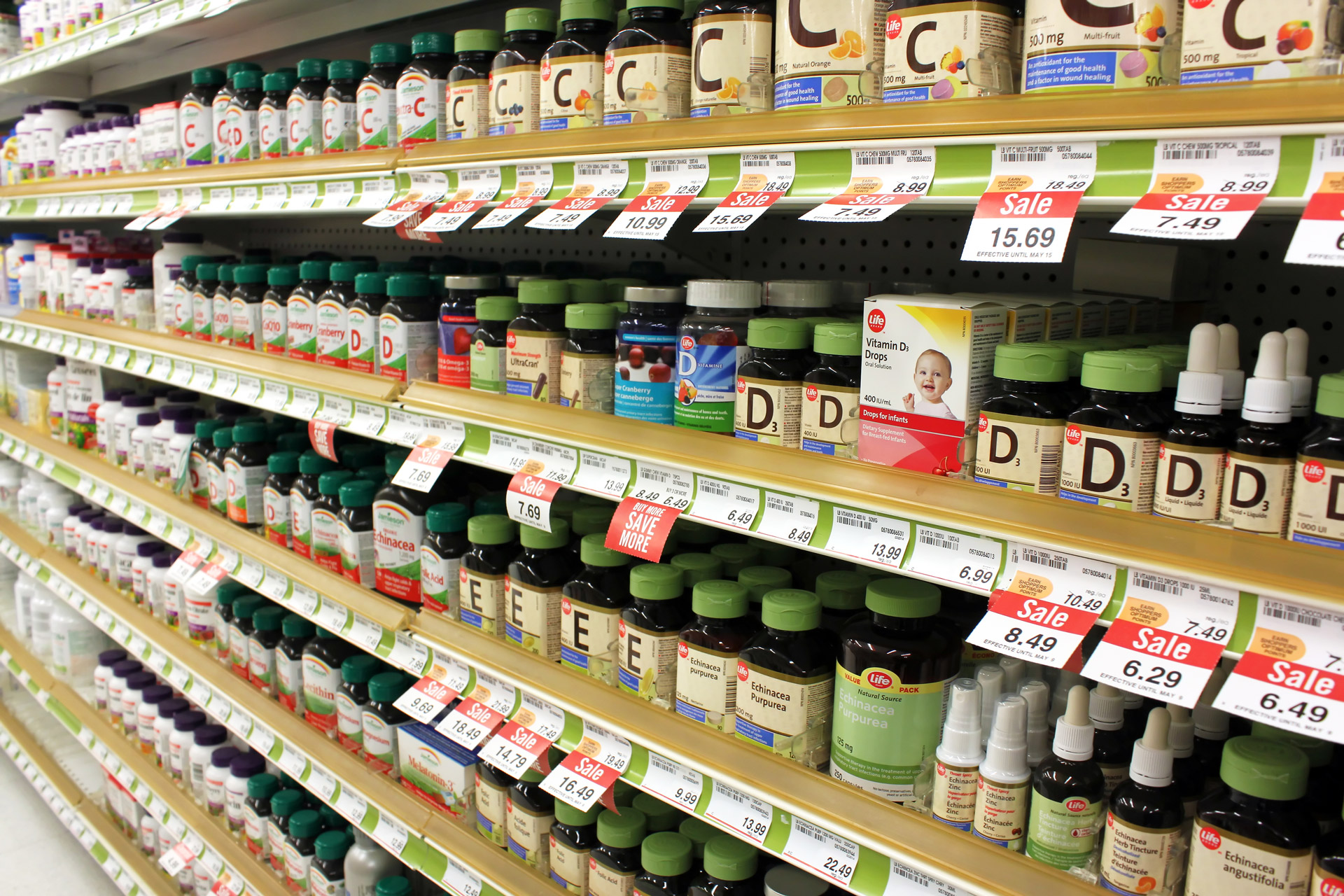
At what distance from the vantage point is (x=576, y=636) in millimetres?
1425

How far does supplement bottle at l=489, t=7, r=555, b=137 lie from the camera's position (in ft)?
4.51

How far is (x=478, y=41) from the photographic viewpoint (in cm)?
150

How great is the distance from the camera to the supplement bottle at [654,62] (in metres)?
1.16

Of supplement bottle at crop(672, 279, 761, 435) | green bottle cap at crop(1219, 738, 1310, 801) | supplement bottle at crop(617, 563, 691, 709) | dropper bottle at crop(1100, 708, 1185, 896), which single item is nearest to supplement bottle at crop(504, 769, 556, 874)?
supplement bottle at crop(617, 563, 691, 709)

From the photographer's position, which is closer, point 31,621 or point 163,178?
point 163,178

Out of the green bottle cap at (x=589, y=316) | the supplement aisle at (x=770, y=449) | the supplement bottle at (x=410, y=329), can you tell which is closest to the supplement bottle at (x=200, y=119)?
the supplement aisle at (x=770, y=449)

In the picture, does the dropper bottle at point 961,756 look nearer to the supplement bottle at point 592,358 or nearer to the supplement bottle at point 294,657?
the supplement bottle at point 592,358

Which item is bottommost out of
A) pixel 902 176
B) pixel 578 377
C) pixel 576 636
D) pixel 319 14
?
pixel 576 636

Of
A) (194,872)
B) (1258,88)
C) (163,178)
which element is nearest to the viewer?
(1258,88)

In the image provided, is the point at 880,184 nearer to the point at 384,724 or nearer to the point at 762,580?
the point at 762,580

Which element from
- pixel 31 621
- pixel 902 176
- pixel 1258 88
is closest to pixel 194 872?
pixel 31 621

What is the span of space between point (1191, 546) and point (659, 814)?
912 millimetres

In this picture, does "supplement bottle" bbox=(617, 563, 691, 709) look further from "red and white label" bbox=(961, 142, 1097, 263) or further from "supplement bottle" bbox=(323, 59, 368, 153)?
"supplement bottle" bbox=(323, 59, 368, 153)

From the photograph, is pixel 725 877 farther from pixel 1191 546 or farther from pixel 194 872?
pixel 194 872
